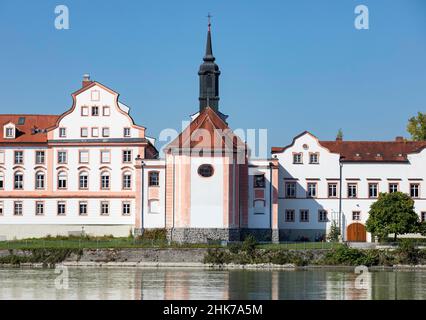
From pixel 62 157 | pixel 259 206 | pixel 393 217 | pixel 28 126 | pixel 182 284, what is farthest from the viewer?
pixel 28 126

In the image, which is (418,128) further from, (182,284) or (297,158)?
(182,284)

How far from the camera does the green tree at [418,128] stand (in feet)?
290

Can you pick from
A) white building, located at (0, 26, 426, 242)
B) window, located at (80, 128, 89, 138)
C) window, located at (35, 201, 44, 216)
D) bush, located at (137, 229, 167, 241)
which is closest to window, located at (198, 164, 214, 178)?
bush, located at (137, 229, 167, 241)

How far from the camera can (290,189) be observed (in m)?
75.5

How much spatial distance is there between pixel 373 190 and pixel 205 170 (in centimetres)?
1338

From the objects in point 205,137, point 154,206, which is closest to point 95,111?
point 154,206

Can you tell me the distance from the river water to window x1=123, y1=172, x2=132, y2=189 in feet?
44.2

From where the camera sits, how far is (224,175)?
68.6 meters

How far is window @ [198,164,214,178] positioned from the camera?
68.6m
